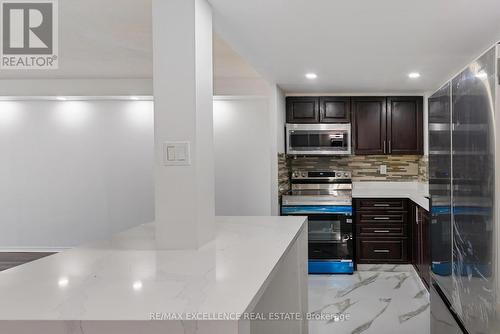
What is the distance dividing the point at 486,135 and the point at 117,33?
Answer: 2.93m

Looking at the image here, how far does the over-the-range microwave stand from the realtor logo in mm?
2775

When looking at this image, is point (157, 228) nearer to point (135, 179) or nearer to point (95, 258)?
point (95, 258)

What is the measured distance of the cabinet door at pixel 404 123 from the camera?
5.13 m

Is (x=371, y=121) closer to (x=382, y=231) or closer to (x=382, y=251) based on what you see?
(x=382, y=231)

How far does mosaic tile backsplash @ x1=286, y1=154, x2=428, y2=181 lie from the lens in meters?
5.47

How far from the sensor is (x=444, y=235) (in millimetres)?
2018

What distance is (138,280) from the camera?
136 cm

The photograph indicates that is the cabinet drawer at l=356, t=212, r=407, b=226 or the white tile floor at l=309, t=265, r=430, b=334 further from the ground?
the cabinet drawer at l=356, t=212, r=407, b=226

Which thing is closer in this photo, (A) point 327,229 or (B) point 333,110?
(A) point 327,229

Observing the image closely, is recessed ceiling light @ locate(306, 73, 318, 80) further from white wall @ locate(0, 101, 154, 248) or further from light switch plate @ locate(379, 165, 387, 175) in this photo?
white wall @ locate(0, 101, 154, 248)

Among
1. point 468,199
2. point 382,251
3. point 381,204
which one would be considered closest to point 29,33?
point 468,199

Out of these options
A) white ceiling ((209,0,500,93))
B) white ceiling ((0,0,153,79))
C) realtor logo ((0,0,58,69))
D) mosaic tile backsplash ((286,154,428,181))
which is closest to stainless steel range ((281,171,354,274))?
mosaic tile backsplash ((286,154,428,181))

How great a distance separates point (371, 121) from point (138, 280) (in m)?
4.36

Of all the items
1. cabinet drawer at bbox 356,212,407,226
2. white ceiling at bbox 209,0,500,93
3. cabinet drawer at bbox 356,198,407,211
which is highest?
white ceiling at bbox 209,0,500,93
